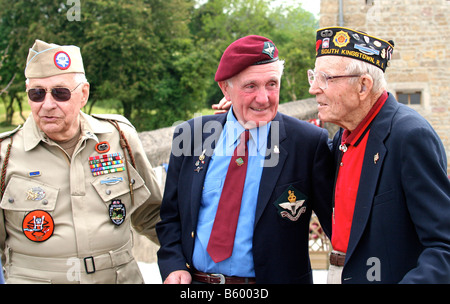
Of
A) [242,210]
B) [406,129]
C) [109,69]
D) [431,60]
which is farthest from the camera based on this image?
[109,69]

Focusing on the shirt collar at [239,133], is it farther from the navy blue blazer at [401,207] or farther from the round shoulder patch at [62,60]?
the round shoulder patch at [62,60]

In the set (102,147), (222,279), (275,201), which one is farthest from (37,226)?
(275,201)

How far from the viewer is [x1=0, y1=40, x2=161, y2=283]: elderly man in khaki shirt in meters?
2.89

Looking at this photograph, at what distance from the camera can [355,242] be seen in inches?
91.7

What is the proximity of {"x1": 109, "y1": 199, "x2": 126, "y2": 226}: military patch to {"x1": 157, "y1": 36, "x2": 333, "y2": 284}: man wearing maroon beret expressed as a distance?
0.33 m

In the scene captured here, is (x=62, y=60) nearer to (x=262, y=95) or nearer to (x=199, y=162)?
(x=199, y=162)

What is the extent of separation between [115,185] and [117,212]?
0.52ft

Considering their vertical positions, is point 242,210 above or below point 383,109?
below

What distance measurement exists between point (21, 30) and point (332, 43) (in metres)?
21.7

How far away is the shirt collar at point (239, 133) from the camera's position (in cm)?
276

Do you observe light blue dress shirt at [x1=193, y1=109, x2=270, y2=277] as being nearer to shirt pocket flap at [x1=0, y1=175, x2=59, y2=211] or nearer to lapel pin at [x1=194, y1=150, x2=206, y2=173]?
lapel pin at [x1=194, y1=150, x2=206, y2=173]

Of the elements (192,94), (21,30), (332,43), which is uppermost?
(21,30)
